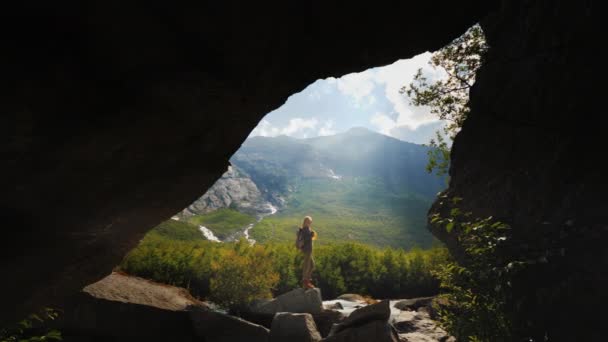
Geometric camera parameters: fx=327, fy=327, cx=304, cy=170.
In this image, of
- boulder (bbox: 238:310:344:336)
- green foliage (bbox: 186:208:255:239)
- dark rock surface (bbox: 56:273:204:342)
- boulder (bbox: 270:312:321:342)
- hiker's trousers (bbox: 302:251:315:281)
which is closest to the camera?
dark rock surface (bbox: 56:273:204:342)

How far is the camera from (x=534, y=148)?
9.10 meters

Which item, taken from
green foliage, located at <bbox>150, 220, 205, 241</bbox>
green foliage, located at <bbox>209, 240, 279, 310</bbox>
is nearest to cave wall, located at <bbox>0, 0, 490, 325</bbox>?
green foliage, located at <bbox>209, 240, 279, 310</bbox>

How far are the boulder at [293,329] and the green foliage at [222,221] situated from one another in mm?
125412

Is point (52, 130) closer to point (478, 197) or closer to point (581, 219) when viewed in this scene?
point (581, 219)

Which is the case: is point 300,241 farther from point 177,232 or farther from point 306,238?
point 177,232

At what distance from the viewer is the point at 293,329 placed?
8.86 metres

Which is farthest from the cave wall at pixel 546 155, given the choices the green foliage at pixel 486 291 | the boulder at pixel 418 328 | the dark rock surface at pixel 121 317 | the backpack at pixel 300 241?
the dark rock surface at pixel 121 317

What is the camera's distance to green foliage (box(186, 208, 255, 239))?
13888cm

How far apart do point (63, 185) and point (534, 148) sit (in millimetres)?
10679

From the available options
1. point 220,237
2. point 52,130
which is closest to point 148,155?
point 52,130

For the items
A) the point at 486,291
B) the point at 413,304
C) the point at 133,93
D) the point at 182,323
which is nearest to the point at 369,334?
the point at 486,291

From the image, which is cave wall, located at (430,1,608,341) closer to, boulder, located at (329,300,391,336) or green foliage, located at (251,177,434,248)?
boulder, located at (329,300,391,336)

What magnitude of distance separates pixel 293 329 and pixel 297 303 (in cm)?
207

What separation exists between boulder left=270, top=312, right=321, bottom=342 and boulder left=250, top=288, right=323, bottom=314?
168 centimetres
